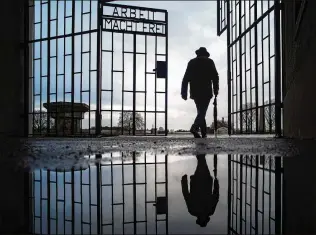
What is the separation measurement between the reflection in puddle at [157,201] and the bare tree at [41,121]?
27.9 feet

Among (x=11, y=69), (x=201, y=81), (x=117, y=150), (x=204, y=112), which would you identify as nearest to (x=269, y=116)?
(x=204, y=112)

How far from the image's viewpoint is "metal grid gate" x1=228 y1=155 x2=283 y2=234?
79 cm

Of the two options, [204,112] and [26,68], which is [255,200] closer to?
[204,112]

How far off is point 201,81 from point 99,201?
6.05 metres

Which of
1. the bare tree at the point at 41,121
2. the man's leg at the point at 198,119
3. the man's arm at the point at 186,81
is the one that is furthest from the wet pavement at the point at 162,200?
the bare tree at the point at 41,121

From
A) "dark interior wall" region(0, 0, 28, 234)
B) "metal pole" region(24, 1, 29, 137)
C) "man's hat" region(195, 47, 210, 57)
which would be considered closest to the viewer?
"man's hat" region(195, 47, 210, 57)

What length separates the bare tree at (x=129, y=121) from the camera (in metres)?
9.50

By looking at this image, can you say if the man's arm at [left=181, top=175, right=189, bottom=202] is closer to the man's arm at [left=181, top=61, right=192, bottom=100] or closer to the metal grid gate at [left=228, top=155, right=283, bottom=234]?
the metal grid gate at [left=228, top=155, right=283, bottom=234]

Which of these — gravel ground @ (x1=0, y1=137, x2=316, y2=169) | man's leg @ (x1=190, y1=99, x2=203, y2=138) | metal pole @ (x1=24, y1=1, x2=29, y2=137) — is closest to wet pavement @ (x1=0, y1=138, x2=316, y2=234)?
gravel ground @ (x1=0, y1=137, x2=316, y2=169)

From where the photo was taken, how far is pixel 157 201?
1.04 m
